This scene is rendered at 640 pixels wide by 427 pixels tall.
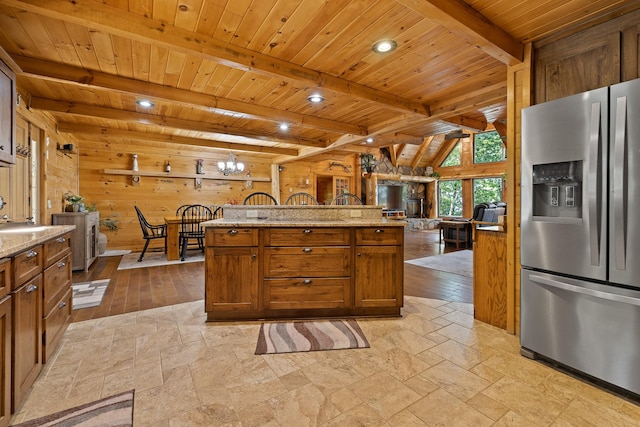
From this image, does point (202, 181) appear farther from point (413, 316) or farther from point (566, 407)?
point (566, 407)

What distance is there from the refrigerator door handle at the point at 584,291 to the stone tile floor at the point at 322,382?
0.56 m

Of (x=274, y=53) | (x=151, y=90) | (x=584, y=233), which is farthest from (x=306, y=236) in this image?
(x=151, y=90)

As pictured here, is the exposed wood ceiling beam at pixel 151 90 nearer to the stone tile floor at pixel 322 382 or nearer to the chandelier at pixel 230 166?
the stone tile floor at pixel 322 382

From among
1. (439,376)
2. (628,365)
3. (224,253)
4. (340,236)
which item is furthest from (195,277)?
(628,365)

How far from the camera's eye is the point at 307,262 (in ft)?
8.73

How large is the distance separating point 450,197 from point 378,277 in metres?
10.7

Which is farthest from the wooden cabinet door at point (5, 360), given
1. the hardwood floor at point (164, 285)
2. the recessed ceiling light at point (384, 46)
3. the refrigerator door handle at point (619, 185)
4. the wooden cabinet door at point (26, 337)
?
the refrigerator door handle at point (619, 185)

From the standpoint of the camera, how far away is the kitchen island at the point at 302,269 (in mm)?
2588

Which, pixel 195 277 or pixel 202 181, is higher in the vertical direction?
pixel 202 181

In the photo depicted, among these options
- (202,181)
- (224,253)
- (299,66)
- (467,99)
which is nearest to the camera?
(224,253)

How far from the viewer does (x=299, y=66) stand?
109 inches

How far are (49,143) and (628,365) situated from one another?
6585 mm

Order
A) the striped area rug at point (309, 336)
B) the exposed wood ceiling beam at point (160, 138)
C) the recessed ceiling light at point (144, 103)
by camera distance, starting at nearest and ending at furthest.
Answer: the striped area rug at point (309, 336)
the recessed ceiling light at point (144, 103)
the exposed wood ceiling beam at point (160, 138)

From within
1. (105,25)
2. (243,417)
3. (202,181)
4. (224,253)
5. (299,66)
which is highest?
(299,66)
